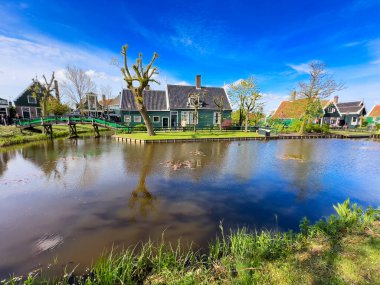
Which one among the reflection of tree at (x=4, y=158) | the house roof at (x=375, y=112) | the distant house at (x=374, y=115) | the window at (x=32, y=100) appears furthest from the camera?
the house roof at (x=375, y=112)

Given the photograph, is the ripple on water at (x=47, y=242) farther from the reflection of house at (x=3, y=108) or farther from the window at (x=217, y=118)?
the reflection of house at (x=3, y=108)

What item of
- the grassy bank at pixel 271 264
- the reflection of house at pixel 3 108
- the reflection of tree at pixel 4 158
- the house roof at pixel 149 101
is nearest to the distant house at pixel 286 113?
the house roof at pixel 149 101

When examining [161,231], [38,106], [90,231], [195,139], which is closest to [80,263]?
[90,231]

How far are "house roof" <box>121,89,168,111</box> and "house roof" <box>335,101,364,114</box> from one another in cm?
3884

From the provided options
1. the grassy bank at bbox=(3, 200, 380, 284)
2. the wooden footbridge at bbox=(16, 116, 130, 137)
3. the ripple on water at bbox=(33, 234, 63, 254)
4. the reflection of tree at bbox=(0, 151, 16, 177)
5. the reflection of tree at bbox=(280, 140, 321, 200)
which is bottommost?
the ripple on water at bbox=(33, 234, 63, 254)

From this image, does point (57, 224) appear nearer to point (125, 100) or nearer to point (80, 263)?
point (80, 263)

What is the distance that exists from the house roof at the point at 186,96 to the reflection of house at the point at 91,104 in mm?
21304

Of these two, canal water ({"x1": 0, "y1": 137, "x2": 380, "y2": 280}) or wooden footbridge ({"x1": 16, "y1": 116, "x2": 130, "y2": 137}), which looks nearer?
canal water ({"x1": 0, "y1": 137, "x2": 380, "y2": 280})

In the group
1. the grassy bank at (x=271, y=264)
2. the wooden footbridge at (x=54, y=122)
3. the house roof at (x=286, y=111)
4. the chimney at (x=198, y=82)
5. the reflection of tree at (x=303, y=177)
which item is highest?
the chimney at (x=198, y=82)

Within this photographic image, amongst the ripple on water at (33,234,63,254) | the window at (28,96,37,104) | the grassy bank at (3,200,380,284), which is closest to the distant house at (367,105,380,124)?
the grassy bank at (3,200,380,284)

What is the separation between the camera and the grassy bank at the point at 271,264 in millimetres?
3000

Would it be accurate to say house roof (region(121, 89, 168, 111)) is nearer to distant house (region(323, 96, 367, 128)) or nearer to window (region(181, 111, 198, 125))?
window (region(181, 111, 198, 125))

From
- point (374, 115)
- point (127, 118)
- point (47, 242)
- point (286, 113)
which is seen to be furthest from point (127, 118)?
point (374, 115)

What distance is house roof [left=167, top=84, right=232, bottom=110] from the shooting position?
1188 inches
